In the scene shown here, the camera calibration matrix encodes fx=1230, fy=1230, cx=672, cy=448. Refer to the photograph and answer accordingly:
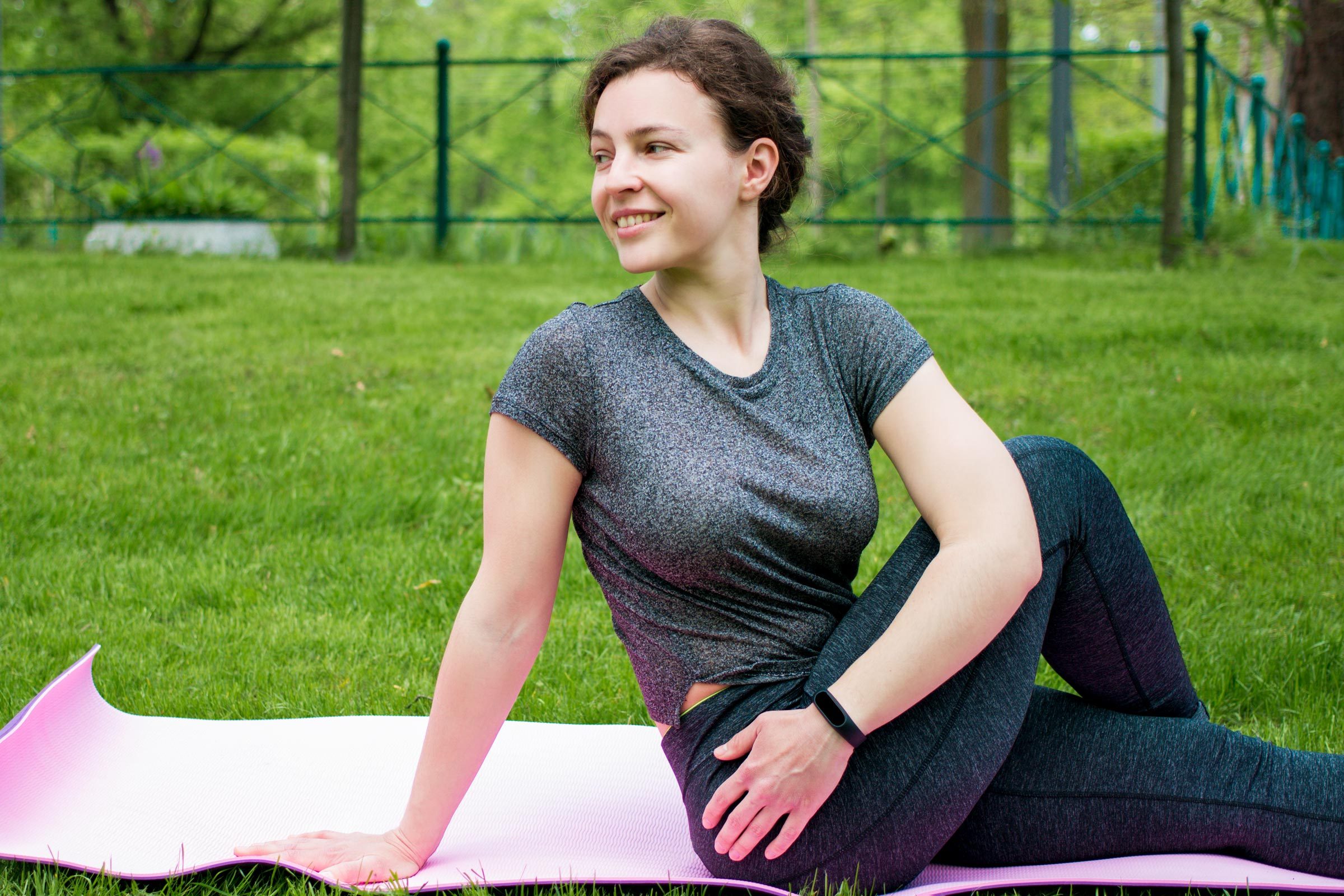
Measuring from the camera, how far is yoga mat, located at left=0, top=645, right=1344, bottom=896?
1.67 meters

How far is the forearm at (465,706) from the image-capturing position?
1586mm

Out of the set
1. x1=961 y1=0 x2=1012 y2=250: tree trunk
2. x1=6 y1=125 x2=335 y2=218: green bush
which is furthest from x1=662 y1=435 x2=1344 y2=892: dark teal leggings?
x1=961 y1=0 x2=1012 y2=250: tree trunk

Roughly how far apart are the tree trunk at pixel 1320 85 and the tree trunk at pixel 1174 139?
155 inches

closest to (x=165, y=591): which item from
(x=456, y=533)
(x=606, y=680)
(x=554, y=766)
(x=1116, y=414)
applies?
(x=456, y=533)

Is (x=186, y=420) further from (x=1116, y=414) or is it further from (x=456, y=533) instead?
(x=1116, y=414)

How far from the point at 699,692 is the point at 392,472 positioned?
8.10 feet

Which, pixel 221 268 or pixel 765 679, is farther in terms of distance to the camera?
pixel 221 268

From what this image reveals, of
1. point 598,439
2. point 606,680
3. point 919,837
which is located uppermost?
point 598,439

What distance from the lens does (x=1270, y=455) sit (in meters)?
3.86

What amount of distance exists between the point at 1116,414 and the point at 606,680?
246 centimetres

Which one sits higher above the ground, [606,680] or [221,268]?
[221,268]

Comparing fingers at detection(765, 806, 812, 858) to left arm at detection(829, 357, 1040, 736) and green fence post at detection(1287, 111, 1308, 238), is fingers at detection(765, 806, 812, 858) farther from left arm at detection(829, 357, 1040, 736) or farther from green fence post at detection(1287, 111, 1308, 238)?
green fence post at detection(1287, 111, 1308, 238)

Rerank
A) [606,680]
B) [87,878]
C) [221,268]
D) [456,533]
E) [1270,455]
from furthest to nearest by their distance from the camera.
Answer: [221,268], [1270,455], [456,533], [606,680], [87,878]

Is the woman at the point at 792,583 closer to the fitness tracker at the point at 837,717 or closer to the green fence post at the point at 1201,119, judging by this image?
the fitness tracker at the point at 837,717
